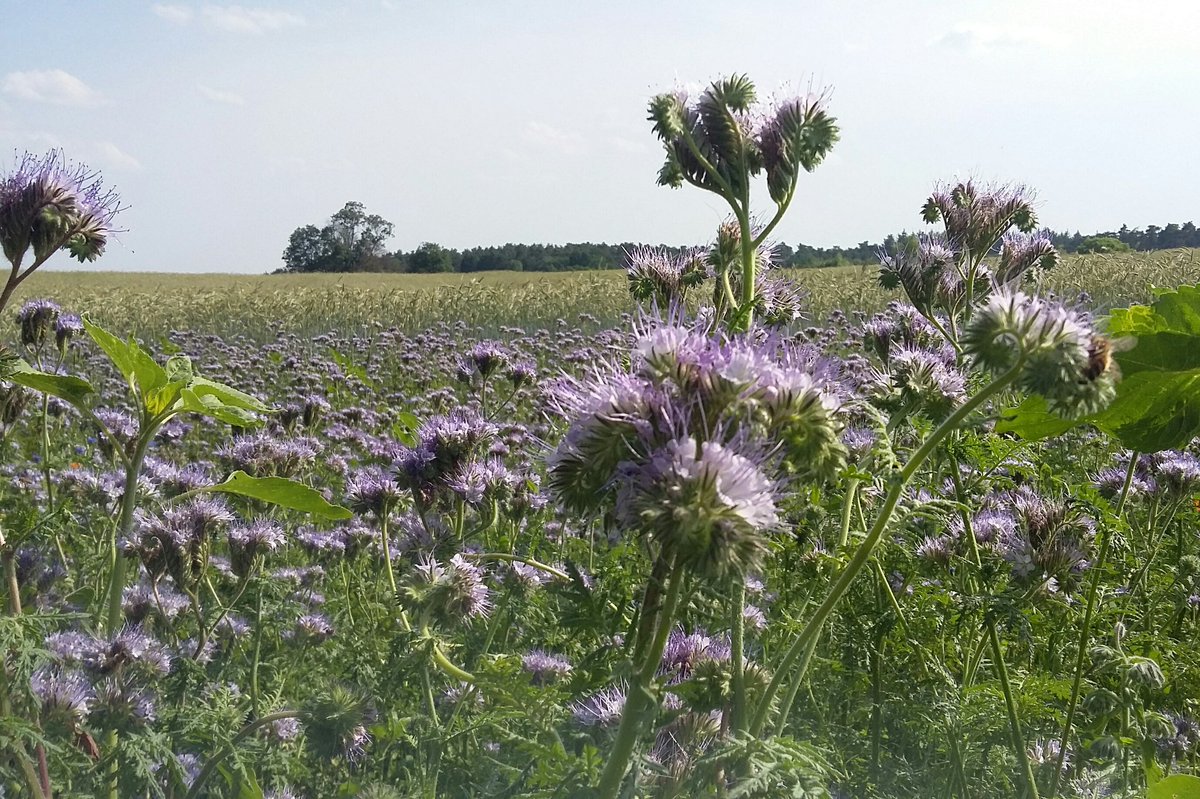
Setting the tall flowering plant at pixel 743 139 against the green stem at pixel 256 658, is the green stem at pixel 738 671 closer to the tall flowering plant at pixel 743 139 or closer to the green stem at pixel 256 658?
the tall flowering plant at pixel 743 139

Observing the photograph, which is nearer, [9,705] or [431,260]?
[9,705]

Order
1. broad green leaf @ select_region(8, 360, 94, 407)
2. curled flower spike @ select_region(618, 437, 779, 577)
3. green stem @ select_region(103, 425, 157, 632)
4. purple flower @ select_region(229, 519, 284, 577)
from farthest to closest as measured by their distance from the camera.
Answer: purple flower @ select_region(229, 519, 284, 577)
green stem @ select_region(103, 425, 157, 632)
broad green leaf @ select_region(8, 360, 94, 407)
curled flower spike @ select_region(618, 437, 779, 577)

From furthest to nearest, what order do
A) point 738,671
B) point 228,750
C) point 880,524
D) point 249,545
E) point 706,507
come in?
point 249,545 < point 228,750 < point 738,671 < point 880,524 < point 706,507

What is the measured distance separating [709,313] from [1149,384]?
40.2 inches

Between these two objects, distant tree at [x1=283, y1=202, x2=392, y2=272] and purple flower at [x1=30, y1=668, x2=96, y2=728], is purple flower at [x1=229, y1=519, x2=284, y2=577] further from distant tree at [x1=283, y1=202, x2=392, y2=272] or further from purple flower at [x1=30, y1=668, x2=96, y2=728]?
distant tree at [x1=283, y1=202, x2=392, y2=272]

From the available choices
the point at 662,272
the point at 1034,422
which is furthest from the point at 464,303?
the point at 1034,422

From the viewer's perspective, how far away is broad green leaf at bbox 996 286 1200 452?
201 centimetres

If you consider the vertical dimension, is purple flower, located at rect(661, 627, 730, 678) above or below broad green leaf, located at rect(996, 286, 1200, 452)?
below

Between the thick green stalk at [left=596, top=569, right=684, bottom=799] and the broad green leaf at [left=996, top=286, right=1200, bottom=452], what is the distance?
38.4 inches

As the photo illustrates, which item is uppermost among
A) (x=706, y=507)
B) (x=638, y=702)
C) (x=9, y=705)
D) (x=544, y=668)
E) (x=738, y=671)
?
(x=706, y=507)

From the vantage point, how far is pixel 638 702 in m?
1.51

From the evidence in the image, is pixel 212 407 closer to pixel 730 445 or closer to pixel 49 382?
pixel 49 382

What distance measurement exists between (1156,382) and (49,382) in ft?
8.21

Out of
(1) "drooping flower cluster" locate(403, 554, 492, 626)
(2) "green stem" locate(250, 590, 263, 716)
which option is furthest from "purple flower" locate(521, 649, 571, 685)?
(2) "green stem" locate(250, 590, 263, 716)
